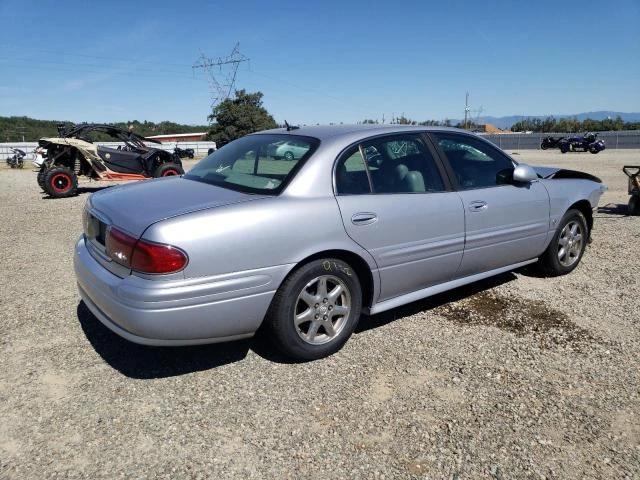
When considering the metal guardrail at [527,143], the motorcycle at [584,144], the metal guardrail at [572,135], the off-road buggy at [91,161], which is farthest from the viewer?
the metal guardrail at [572,135]

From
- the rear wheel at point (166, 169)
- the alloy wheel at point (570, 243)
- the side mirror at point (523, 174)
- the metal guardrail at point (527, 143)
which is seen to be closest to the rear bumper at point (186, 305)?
the side mirror at point (523, 174)

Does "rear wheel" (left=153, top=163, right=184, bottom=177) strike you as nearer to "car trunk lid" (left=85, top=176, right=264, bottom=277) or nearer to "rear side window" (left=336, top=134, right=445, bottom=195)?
"car trunk lid" (left=85, top=176, right=264, bottom=277)

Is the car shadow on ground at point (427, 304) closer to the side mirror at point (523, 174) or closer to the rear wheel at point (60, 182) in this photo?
the side mirror at point (523, 174)

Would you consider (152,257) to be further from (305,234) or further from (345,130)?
(345,130)

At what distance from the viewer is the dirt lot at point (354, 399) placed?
2367mm

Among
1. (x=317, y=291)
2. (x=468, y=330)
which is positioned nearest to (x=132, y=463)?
(x=317, y=291)

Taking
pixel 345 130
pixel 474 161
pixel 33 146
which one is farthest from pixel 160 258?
pixel 33 146

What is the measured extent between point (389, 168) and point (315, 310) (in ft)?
3.80

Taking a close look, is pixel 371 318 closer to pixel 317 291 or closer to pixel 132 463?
pixel 317 291

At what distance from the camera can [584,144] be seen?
36344mm

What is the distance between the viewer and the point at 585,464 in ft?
7.73

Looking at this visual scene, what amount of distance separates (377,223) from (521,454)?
5.19ft

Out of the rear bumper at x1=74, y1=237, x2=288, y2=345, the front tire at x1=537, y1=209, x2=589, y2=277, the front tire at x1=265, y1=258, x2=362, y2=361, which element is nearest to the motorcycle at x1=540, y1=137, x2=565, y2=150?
the front tire at x1=537, y1=209, x2=589, y2=277

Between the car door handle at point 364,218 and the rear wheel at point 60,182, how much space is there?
10961 millimetres
